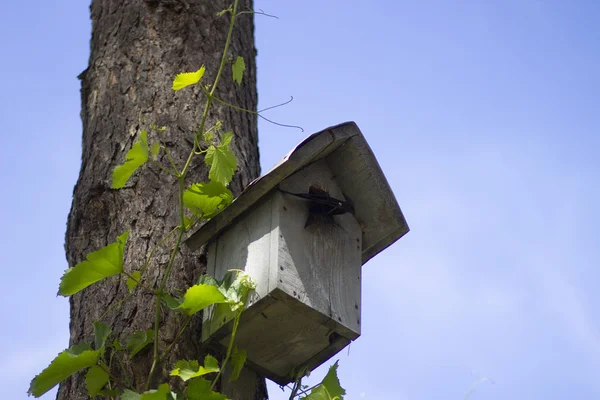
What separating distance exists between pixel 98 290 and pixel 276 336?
0.51 m

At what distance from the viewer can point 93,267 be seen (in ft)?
7.41

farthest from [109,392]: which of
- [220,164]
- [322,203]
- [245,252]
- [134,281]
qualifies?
[322,203]

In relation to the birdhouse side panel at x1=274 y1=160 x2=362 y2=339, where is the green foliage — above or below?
below

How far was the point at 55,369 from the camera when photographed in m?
2.21

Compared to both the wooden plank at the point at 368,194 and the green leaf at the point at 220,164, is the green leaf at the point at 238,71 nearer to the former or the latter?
the green leaf at the point at 220,164

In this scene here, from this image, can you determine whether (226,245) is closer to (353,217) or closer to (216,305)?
(216,305)

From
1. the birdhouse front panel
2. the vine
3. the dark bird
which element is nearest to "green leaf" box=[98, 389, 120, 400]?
the vine

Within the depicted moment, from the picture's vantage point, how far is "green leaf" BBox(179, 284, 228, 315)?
228 centimetres

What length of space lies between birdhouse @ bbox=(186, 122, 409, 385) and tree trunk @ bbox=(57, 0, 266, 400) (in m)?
0.10

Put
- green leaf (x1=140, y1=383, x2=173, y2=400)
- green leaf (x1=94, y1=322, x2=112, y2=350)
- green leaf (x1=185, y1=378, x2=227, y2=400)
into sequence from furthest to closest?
green leaf (x1=94, y1=322, x2=112, y2=350)
green leaf (x1=185, y1=378, x2=227, y2=400)
green leaf (x1=140, y1=383, x2=173, y2=400)

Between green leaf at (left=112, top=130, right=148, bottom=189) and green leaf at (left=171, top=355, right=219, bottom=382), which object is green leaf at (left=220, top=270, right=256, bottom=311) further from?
green leaf at (left=112, top=130, right=148, bottom=189)

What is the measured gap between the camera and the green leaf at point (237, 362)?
7.93ft

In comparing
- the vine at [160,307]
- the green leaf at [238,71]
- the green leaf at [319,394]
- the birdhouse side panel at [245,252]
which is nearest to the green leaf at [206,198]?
the vine at [160,307]

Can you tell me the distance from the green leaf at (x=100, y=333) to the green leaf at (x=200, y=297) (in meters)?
0.20
